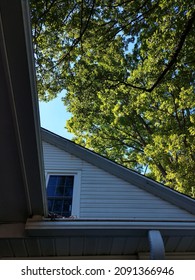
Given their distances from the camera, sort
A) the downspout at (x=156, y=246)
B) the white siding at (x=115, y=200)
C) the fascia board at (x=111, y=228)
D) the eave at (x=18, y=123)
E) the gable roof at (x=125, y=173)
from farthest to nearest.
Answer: the gable roof at (x=125, y=173)
the white siding at (x=115, y=200)
the fascia board at (x=111, y=228)
the downspout at (x=156, y=246)
the eave at (x=18, y=123)

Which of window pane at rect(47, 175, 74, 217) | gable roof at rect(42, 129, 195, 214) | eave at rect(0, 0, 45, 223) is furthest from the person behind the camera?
window pane at rect(47, 175, 74, 217)

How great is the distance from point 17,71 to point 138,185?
4.57 metres

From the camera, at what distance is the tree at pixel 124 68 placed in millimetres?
5605

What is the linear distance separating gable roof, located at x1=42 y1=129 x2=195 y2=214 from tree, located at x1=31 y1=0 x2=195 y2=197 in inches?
70.0

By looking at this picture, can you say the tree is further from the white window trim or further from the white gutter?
the white gutter

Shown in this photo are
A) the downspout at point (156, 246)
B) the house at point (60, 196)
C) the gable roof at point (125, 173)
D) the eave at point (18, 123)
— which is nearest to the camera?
the eave at point (18, 123)

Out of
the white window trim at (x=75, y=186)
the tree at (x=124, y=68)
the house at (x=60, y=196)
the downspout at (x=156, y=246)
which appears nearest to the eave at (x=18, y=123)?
the house at (x=60, y=196)

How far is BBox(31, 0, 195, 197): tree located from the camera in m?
5.61

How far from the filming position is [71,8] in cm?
550

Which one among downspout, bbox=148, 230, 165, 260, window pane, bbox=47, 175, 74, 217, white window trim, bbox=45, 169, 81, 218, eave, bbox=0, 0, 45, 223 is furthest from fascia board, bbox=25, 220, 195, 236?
window pane, bbox=47, 175, 74, 217

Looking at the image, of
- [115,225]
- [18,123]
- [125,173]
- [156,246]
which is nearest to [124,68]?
[125,173]

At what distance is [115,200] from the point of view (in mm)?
5570

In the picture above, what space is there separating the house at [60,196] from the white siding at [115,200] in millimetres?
21

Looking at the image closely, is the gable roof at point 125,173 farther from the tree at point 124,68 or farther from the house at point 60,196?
the tree at point 124,68
